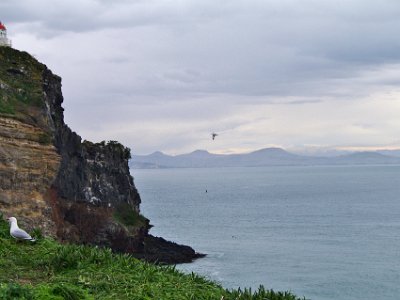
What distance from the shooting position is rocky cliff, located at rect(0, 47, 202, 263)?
44.8 m

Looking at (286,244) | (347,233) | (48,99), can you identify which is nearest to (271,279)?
(286,244)

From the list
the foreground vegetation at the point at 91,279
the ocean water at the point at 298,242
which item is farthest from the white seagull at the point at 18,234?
the ocean water at the point at 298,242

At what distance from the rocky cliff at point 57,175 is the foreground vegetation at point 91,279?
29118mm

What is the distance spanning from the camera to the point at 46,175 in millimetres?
47688

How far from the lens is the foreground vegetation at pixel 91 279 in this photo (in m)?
10.8

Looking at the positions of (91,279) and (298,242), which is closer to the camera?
(91,279)

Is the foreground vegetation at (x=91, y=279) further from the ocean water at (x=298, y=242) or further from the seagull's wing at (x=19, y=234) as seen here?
the ocean water at (x=298, y=242)

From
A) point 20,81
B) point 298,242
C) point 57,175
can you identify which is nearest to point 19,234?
point 57,175

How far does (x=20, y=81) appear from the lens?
5141 centimetres

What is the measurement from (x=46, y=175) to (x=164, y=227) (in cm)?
5374

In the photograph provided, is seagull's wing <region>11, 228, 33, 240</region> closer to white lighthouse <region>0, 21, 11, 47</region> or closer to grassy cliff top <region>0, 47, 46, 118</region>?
grassy cliff top <region>0, 47, 46, 118</region>

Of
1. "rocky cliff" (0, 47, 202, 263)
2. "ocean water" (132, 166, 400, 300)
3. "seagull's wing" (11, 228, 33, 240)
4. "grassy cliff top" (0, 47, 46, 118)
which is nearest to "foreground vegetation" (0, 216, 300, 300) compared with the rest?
"seagull's wing" (11, 228, 33, 240)

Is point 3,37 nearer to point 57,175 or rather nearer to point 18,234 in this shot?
point 57,175

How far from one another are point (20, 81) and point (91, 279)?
139 feet
